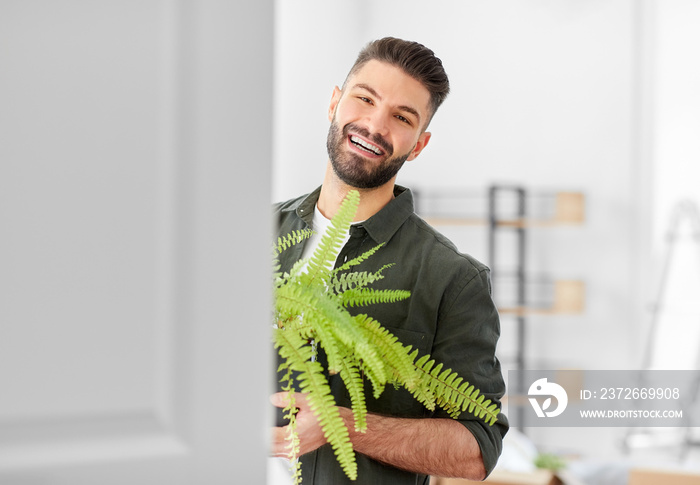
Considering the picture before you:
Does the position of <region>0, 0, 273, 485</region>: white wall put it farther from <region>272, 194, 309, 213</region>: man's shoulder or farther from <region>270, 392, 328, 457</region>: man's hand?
<region>272, 194, 309, 213</region>: man's shoulder

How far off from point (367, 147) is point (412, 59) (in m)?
0.20

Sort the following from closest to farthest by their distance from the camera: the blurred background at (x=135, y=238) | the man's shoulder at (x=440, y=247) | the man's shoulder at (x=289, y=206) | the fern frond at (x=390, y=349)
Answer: the blurred background at (x=135, y=238) → the fern frond at (x=390, y=349) → the man's shoulder at (x=440, y=247) → the man's shoulder at (x=289, y=206)

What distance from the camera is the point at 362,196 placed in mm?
1532

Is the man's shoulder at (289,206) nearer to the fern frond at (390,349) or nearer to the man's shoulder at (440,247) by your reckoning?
the man's shoulder at (440,247)

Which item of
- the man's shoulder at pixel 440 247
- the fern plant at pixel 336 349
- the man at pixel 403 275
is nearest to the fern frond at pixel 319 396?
the fern plant at pixel 336 349

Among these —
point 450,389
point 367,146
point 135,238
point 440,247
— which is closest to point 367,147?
point 367,146

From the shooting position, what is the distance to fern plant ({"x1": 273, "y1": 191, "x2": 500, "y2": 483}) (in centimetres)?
96

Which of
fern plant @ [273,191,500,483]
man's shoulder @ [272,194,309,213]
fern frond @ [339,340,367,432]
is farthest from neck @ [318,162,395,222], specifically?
fern frond @ [339,340,367,432]

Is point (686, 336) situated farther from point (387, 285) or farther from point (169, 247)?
point (169, 247)

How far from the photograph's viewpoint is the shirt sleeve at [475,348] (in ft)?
4.42

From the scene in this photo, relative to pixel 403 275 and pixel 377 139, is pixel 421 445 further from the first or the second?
pixel 377 139

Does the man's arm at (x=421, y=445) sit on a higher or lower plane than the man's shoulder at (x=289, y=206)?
lower

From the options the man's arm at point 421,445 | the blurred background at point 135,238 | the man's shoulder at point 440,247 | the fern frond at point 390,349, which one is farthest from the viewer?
the man's shoulder at point 440,247

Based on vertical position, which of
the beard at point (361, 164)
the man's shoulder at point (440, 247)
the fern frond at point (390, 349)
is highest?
the beard at point (361, 164)
